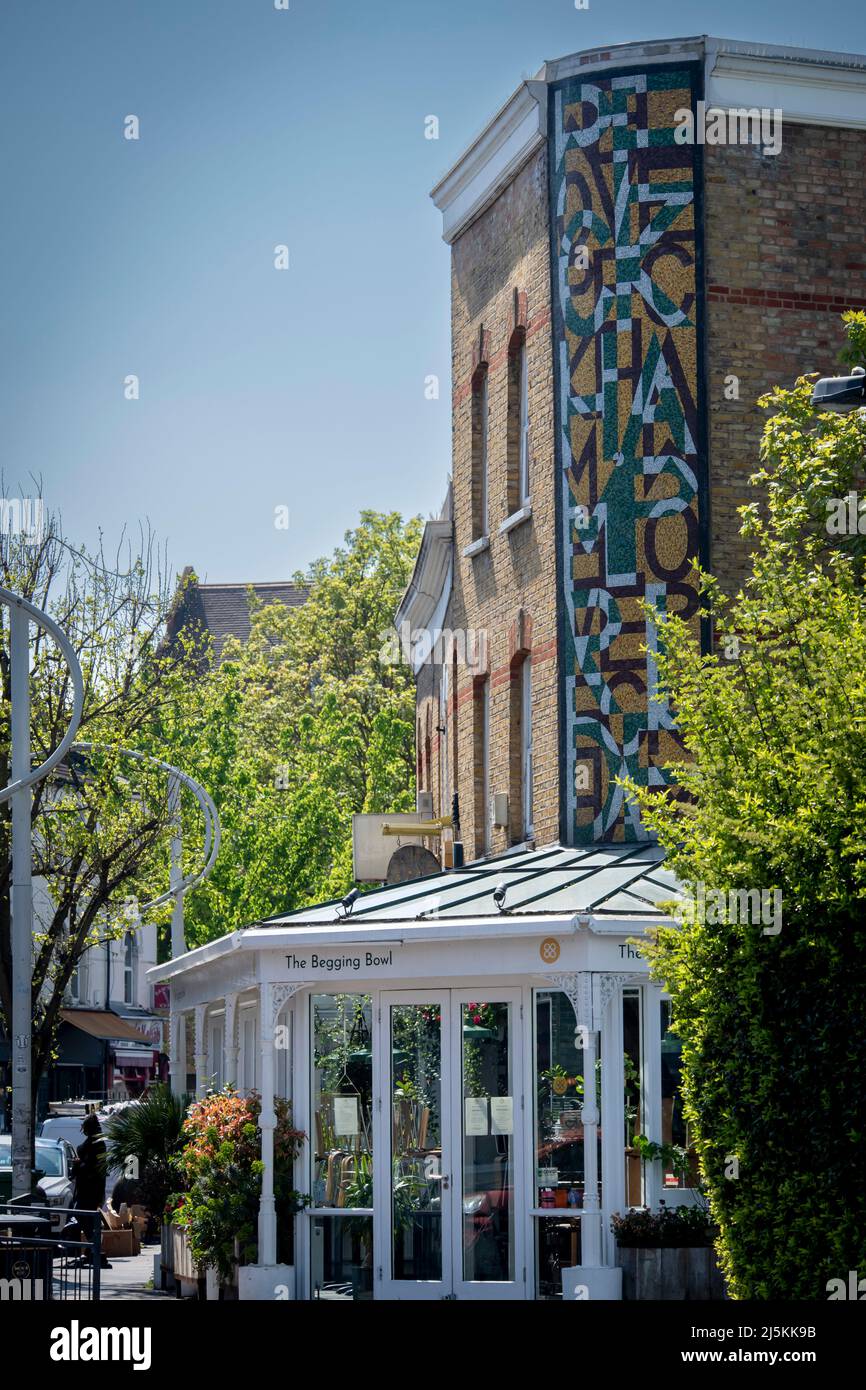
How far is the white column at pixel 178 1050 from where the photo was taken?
88.8ft

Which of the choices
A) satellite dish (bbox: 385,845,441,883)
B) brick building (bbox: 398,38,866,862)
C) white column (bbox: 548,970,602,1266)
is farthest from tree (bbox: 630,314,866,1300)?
satellite dish (bbox: 385,845,441,883)

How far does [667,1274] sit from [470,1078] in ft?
8.76

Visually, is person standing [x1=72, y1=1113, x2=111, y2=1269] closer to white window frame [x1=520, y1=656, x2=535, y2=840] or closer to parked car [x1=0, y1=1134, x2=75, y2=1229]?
parked car [x1=0, y1=1134, x2=75, y2=1229]

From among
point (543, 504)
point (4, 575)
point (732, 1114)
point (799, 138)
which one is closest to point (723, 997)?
point (732, 1114)

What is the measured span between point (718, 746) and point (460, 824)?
12.3 meters

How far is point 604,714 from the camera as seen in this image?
21.0 metres

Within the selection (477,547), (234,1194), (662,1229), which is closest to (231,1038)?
(234,1194)

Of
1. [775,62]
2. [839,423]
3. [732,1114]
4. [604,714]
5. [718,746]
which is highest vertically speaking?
[775,62]

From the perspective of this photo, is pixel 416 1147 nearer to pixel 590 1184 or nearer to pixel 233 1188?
pixel 233 1188

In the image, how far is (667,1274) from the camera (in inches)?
692

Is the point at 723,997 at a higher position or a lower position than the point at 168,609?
lower

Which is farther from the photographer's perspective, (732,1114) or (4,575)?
(4,575)
